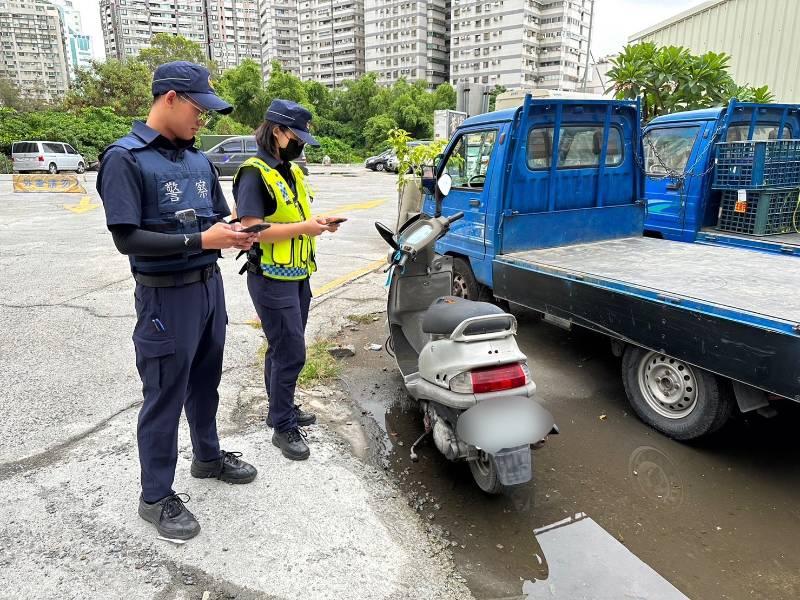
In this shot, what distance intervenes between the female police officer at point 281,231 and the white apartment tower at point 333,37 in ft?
339

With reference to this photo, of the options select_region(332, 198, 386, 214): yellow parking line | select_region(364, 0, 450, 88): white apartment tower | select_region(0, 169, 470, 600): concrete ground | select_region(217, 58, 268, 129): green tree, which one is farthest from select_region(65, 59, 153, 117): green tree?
select_region(364, 0, 450, 88): white apartment tower

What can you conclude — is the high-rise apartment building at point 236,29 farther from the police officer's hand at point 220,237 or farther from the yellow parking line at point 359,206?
the police officer's hand at point 220,237

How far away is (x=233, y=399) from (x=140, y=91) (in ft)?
154

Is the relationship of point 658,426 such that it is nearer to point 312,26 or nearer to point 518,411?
point 518,411

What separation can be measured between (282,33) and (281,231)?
420 ft

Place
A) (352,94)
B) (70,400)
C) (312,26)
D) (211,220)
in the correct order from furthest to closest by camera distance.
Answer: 1. (312,26)
2. (352,94)
3. (70,400)
4. (211,220)

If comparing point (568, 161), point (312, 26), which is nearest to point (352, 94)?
point (568, 161)

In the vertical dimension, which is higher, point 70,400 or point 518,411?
point 518,411

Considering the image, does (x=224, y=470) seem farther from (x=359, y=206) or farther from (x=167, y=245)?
(x=359, y=206)

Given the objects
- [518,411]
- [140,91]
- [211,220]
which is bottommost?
[518,411]

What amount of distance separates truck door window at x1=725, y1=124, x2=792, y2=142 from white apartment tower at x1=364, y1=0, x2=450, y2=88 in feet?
298

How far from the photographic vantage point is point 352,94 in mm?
53719

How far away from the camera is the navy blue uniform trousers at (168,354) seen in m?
2.32

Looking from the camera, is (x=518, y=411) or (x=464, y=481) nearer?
(x=518, y=411)
